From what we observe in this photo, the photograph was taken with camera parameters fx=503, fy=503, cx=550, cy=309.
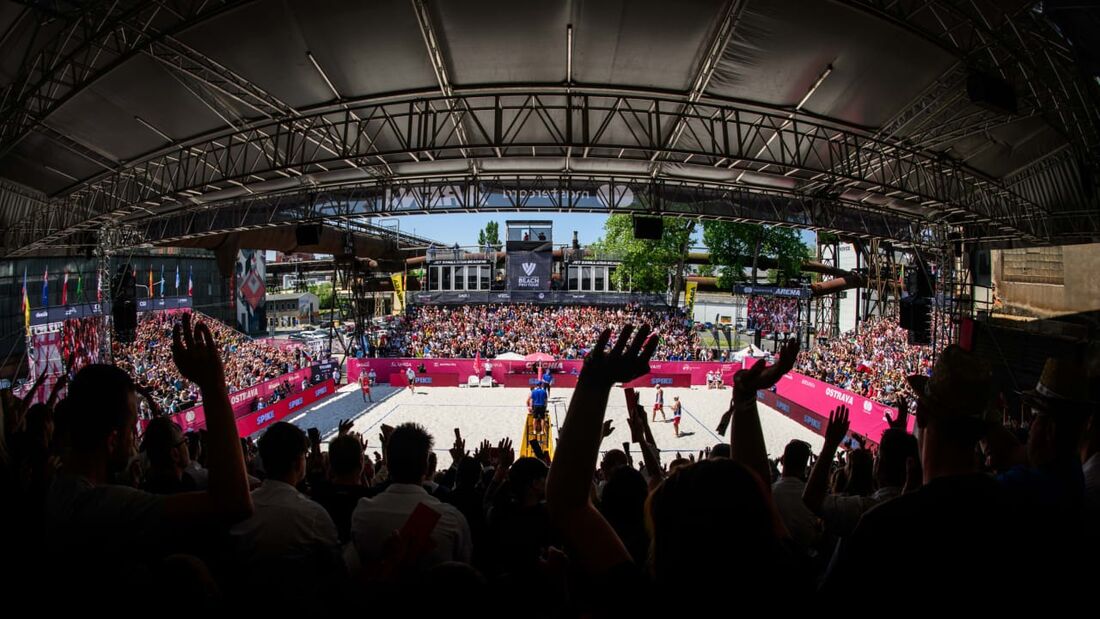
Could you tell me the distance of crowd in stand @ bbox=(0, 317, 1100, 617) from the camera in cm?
114

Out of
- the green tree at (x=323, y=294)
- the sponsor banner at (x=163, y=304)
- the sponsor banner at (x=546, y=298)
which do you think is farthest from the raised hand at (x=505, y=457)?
the green tree at (x=323, y=294)

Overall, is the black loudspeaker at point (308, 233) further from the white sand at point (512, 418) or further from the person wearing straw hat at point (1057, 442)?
the person wearing straw hat at point (1057, 442)

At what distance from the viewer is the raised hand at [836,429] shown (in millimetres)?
2513

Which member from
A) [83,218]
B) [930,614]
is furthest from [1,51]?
[930,614]

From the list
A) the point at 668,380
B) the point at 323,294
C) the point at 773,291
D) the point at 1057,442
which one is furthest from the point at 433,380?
the point at 323,294

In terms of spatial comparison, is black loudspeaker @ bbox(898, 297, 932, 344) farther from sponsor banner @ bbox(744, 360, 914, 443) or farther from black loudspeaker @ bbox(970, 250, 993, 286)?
black loudspeaker @ bbox(970, 250, 993, 286)

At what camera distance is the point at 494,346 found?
30.2 m

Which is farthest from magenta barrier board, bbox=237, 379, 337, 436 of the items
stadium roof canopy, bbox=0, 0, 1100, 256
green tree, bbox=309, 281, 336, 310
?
green tree, bbox=309, 281, 336, 310

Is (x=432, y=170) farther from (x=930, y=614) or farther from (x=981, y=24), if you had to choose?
(x=930, y=614)

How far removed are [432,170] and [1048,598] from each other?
43.8ft

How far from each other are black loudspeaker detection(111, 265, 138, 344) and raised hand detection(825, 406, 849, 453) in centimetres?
1783

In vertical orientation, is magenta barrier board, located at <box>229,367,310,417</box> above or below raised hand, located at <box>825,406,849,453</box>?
below

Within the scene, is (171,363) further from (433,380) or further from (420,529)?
(420,529)

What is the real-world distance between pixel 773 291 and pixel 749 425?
27.5 meters
